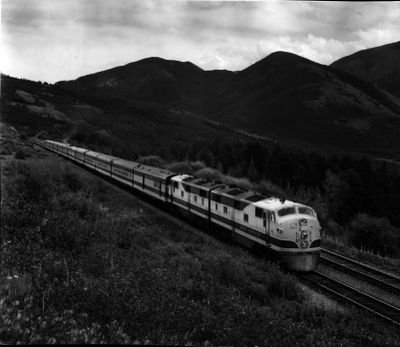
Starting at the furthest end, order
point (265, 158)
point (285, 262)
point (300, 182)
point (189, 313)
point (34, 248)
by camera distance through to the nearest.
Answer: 1. point (265, 158)
2. point (300, 182)
3. point (285, 262)
4. point (34, 248)
5. point (189, 313)

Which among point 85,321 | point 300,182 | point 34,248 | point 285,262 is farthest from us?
point 300,182

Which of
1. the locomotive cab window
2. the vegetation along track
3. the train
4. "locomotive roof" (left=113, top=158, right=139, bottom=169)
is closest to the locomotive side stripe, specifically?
the train

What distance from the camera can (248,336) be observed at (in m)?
8.92

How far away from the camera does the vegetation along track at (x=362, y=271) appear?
19483 millimetres

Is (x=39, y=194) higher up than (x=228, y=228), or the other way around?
(x=39, y=194)

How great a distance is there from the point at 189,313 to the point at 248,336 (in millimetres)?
1341

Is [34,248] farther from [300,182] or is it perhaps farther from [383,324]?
[300,182]

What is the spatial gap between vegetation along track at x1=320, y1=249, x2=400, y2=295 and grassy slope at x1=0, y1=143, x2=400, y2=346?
517cm

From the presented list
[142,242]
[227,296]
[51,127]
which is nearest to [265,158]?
[51,127]

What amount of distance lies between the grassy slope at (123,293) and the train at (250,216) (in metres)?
1.77

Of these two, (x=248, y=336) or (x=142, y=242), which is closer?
(x=248, y=336)

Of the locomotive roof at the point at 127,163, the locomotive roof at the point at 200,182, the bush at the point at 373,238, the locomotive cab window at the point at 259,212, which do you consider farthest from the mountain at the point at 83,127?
the locomotive cab window at the point at 259,212

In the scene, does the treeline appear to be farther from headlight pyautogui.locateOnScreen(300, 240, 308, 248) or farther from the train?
headlight pyautogui.locateOnScreen(300, 240, 308, 248)

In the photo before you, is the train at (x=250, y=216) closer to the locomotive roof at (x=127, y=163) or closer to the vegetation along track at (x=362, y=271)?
the vegetation along track at (x=362, y=271)
